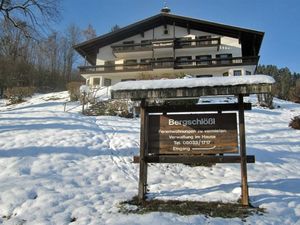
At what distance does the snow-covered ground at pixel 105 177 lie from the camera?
243 inches

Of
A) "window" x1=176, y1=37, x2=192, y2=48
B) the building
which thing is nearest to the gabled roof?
the building

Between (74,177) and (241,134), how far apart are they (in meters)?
4.57

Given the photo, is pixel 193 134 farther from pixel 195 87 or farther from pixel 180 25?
pixel 180 25

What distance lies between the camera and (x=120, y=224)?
5.71 m

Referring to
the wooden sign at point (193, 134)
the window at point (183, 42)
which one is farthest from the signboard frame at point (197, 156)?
the window at point (183, 42)

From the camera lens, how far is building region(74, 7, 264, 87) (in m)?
34.1

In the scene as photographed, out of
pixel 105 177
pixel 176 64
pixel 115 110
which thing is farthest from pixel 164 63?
pixel 105 177

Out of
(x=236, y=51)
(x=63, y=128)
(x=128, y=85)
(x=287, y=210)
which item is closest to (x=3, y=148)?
(x=63, y=128)

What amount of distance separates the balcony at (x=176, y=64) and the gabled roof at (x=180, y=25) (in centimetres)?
241

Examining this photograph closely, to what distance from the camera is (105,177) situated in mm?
8883

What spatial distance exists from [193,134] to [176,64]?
28.2 metres

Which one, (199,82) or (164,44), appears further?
(164,44)

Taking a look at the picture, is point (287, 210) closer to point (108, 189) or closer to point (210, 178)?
point (210, 178)

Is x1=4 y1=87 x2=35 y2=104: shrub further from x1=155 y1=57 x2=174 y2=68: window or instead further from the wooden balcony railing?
x1=155 y1=57 x2=174 y2=68: window
